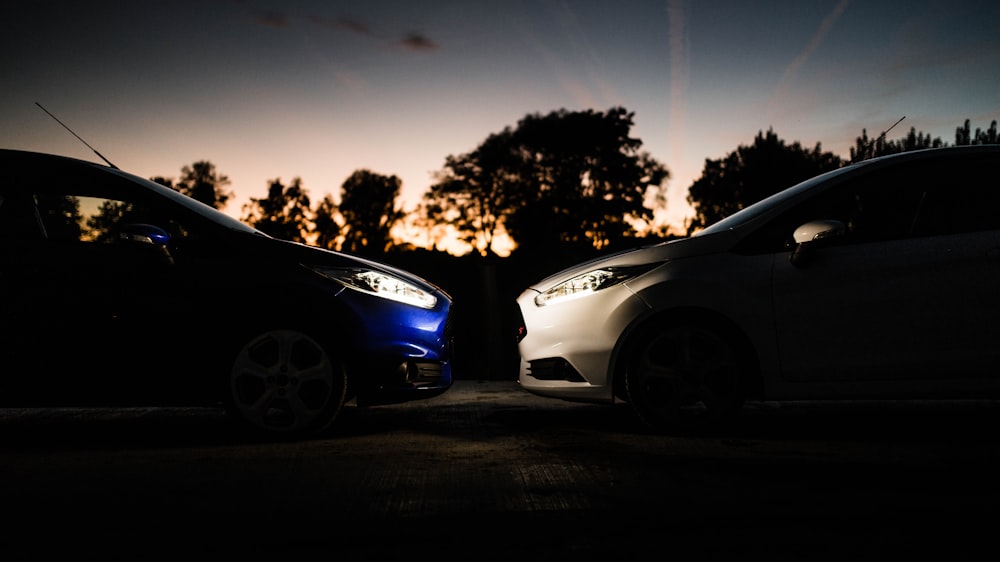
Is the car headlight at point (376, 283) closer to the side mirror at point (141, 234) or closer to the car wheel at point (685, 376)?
the side mirror at point (141, 234)

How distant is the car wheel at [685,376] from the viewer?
4.93 metres

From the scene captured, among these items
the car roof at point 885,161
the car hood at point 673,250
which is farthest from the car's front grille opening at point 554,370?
the car roof at point 885,161

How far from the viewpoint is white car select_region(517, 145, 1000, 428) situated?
4.71 meters

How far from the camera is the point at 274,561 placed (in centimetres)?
261

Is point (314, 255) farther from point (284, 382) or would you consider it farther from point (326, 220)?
point (326, 220)

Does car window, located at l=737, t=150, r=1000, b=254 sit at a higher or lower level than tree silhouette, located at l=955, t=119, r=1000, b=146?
lower

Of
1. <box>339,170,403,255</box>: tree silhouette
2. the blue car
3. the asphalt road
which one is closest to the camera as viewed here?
the asphalt road

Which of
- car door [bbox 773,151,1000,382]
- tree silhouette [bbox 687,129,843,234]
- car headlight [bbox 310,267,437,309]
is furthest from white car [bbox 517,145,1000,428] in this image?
tree silhouette [bbox 687,129,843,234]

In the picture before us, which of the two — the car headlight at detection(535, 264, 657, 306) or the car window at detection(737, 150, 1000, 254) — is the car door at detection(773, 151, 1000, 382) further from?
the car headlight at detection(535, 264, 657, 306)

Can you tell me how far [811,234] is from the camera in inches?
184

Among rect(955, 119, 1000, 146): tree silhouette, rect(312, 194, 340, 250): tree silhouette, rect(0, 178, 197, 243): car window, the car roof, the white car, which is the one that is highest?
rect(312, 194, 340, 250): tree silhouette

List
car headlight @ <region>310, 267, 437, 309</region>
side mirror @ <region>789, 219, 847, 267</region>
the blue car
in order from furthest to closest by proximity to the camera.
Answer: car headlight @ <region>310, 267, 437, 309</region>
the blue car
side mirror @ <region>789, 219, 847, 267</region>

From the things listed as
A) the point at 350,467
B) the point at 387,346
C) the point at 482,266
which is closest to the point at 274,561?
the point at 350,467

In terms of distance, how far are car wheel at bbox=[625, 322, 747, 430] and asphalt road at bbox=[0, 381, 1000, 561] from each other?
7.0 inches
